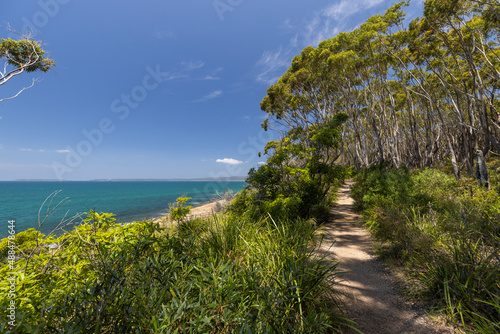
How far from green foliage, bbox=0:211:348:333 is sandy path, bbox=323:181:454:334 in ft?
2.00

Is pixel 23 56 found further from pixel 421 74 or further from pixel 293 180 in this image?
pixel 421 74

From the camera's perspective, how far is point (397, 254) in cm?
417

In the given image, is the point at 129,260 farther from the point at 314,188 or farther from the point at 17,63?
the point at 17,63

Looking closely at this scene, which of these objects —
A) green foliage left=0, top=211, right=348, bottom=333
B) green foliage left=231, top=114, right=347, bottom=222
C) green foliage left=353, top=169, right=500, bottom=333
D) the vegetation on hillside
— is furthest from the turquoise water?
green foliage left=353, top=169, right=500, bottom=333

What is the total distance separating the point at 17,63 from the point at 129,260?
12045mm

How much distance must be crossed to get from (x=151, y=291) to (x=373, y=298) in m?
3.57

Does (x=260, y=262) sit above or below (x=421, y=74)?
below

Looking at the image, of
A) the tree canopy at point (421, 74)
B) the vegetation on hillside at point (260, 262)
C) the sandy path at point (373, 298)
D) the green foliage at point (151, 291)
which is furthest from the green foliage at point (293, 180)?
the tree canopy at point (421, 74)

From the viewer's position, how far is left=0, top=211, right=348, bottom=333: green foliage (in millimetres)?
1535

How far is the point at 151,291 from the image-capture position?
1841 millimetres

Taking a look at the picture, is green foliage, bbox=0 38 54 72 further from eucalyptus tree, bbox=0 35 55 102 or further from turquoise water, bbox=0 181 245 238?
turquoise water, bbox=0 181 245 238

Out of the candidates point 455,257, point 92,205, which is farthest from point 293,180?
point 92,205

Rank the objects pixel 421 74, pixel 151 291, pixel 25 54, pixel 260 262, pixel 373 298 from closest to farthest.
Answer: pixel 151 291, pixel 260 262, pixel 373 298, pixel 25 54, pixel 421 74

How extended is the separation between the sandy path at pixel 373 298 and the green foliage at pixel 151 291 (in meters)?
0.61
